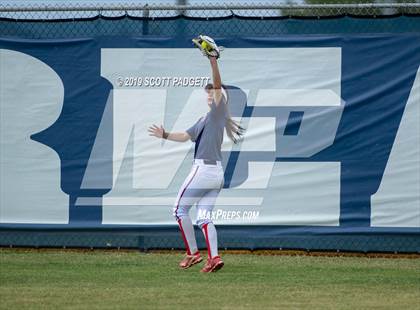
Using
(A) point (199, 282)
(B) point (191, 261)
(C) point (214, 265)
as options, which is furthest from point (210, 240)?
(A) point (199, 282)

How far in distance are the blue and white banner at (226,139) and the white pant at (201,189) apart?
1825 millimetres

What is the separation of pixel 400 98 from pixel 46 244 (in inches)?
200

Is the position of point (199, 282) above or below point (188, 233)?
above

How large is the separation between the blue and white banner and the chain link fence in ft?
0.55

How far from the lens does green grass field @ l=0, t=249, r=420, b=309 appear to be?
869cm

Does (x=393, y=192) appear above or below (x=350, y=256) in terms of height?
above

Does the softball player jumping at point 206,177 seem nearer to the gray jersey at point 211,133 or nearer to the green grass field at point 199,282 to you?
the gray jersey at point 211,133

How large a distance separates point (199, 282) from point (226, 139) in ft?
10.8

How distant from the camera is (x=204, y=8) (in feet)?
42.7

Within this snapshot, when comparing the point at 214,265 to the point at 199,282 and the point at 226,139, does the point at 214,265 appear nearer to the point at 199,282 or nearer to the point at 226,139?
the point at 199,282

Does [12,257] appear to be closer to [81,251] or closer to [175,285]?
[81,251]

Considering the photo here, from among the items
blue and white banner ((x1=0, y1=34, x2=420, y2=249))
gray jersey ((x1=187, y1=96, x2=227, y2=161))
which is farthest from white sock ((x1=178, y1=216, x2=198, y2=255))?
blue and white banner ((x1=0, y1=34, x2=420, y2=249))

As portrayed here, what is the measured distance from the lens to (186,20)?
13055 mm

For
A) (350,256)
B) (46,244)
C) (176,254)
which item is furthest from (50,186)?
(350,256)
